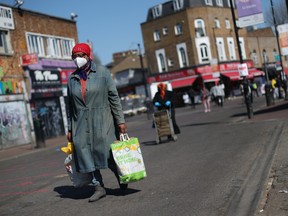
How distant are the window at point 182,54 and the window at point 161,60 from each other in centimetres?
257

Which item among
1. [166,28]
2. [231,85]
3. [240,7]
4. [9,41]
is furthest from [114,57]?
[240,7]

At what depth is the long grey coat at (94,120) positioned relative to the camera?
615 cm

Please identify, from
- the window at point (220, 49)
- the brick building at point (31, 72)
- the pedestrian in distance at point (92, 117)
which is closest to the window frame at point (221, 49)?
the window at point (220, 49)

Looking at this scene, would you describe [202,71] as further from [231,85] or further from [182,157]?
[182,157]

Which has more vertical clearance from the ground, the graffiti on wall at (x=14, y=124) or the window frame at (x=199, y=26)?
the window frame at (x=199, y=26)

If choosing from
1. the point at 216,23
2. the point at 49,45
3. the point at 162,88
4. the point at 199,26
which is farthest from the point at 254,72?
the point at 162,88

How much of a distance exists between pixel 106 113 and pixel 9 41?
74.2 feet

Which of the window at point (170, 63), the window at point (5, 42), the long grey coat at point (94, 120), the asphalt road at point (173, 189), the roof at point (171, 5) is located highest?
the roof at point (171, 5)

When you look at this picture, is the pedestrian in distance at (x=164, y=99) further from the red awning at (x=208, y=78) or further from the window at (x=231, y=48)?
the window at (x=231, y=48)

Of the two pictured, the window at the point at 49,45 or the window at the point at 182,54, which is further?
the window at the point at 182,54

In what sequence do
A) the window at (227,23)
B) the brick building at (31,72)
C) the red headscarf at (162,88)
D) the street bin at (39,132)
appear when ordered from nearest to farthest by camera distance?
the red headscarf at (162,88) < the street bin at (39,132) < the brick building at (31,72) < the window at (227,23)

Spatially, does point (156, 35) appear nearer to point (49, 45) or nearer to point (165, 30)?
point (165, 30)

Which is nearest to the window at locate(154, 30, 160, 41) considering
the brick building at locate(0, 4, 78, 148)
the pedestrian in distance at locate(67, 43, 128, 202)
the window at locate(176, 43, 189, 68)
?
the window at locate(176, 43, 189, 68)

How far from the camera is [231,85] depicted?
2307 inches
